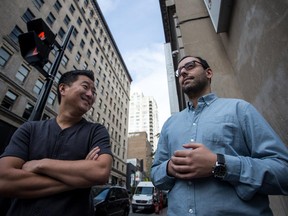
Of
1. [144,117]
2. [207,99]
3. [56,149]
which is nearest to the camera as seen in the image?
[56,149]

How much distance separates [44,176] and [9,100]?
64.3 ft

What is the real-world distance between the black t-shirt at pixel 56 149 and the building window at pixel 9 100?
18814 mm

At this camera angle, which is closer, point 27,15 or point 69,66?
point 27,15

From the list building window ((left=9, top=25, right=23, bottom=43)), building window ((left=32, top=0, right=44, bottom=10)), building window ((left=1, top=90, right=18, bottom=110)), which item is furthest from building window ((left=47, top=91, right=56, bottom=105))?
building window ((left=32, top=0, right=44, bottom=10))

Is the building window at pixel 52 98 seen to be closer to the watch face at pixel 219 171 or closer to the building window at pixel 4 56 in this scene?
the building window at pixel 4 56

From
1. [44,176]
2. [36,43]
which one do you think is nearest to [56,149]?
[44,176]

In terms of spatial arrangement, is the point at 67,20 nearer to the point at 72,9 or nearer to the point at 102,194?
the point at 72,9

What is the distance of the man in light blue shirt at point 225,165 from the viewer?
1.13 meters

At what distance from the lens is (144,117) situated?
125750mm

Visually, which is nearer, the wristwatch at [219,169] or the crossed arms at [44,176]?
the wristwatch at [219,169]

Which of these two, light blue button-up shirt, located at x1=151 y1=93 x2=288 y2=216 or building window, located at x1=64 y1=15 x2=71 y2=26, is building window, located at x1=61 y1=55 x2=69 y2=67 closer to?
building window, located at x1=64 y1=15 x2=71 y2=26

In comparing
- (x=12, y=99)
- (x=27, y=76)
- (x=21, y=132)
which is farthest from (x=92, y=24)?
(x=21, y=132)

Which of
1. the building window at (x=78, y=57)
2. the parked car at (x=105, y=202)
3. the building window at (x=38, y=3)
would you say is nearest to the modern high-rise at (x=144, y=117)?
the building window at (x=78, y=57)

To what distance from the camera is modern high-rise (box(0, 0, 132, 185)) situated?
666 inches
